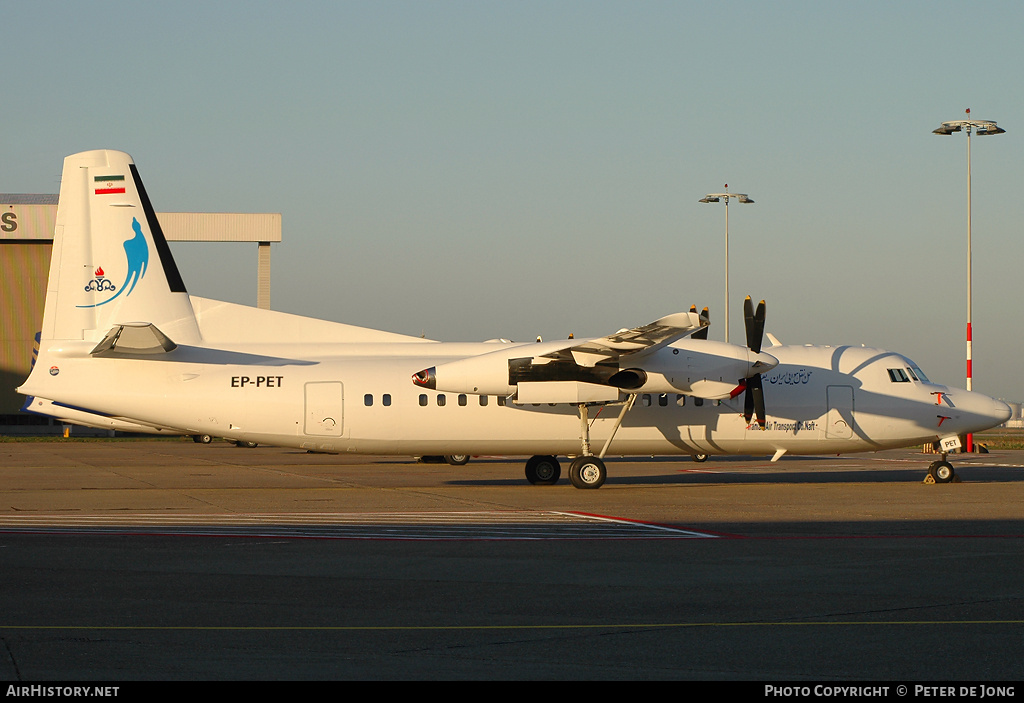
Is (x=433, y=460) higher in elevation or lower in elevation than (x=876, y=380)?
lower

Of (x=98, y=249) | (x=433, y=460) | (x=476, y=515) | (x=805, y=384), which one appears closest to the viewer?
(x=476, y=515)

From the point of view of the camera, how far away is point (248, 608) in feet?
28.9

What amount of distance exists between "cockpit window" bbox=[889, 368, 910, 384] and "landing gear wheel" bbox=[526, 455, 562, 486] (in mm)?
8655

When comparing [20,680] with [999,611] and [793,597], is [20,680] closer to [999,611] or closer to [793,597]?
[793,597]

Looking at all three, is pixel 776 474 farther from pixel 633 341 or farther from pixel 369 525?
pixel 369 525

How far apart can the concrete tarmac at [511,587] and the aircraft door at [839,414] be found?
11.8 feet

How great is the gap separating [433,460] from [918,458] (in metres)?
19.8

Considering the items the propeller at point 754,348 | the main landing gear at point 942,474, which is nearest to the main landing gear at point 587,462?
the propeller at point 754,348

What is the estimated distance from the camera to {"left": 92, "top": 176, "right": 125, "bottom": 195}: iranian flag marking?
72.9 ft

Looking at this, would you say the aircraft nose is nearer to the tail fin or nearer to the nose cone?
the nose cone

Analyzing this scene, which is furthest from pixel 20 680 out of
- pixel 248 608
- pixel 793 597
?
pixel 793 597

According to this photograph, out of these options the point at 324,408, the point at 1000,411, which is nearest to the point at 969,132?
the point at 1000,411

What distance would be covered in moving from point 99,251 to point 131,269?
2.54 ft

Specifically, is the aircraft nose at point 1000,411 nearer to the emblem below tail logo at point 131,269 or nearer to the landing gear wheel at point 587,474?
the landing gear wheel at point 587,474
